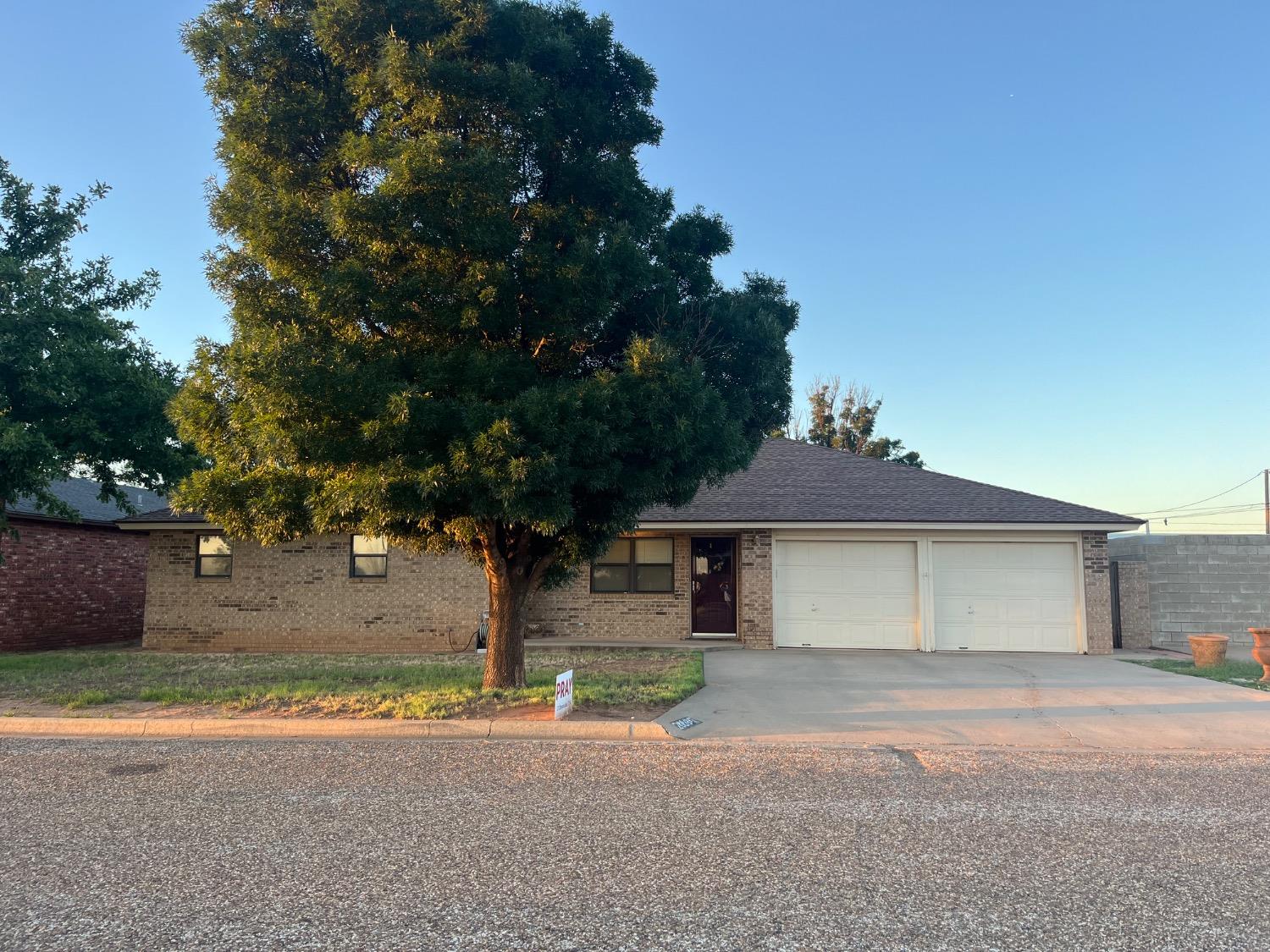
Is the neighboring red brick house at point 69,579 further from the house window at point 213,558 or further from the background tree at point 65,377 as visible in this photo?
the background tree at point 65,377


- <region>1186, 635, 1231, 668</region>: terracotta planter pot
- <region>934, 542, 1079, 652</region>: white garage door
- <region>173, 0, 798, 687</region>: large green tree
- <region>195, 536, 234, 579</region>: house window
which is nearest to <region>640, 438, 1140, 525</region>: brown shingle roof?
<region>934, 542, 1079, 652</region>: white garage door

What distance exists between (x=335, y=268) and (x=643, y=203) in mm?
3626

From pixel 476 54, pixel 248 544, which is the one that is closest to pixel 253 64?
pixel 476 54

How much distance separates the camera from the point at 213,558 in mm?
16609

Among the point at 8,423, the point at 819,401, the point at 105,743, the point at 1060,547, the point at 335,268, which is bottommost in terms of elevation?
the point at 105,743

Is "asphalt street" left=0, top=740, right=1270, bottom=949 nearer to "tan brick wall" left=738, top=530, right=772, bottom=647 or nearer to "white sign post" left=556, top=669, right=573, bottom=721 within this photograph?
"white sign post" left=556, top=669, right=573, bottom=721

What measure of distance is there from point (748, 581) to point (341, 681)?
7485mm

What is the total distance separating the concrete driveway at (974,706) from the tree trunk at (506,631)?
7.13 ft

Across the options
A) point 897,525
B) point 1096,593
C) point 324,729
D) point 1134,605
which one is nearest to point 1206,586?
point 1134,605

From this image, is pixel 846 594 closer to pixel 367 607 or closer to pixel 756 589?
pixel 756 589

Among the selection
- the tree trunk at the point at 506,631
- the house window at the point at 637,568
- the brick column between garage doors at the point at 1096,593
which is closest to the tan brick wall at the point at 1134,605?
the brick column between garage doors at the point at 1096,593

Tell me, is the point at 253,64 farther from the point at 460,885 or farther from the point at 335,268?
the point at 460,885

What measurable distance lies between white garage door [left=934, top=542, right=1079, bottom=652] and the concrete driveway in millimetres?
1494

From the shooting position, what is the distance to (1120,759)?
735 centimetres
